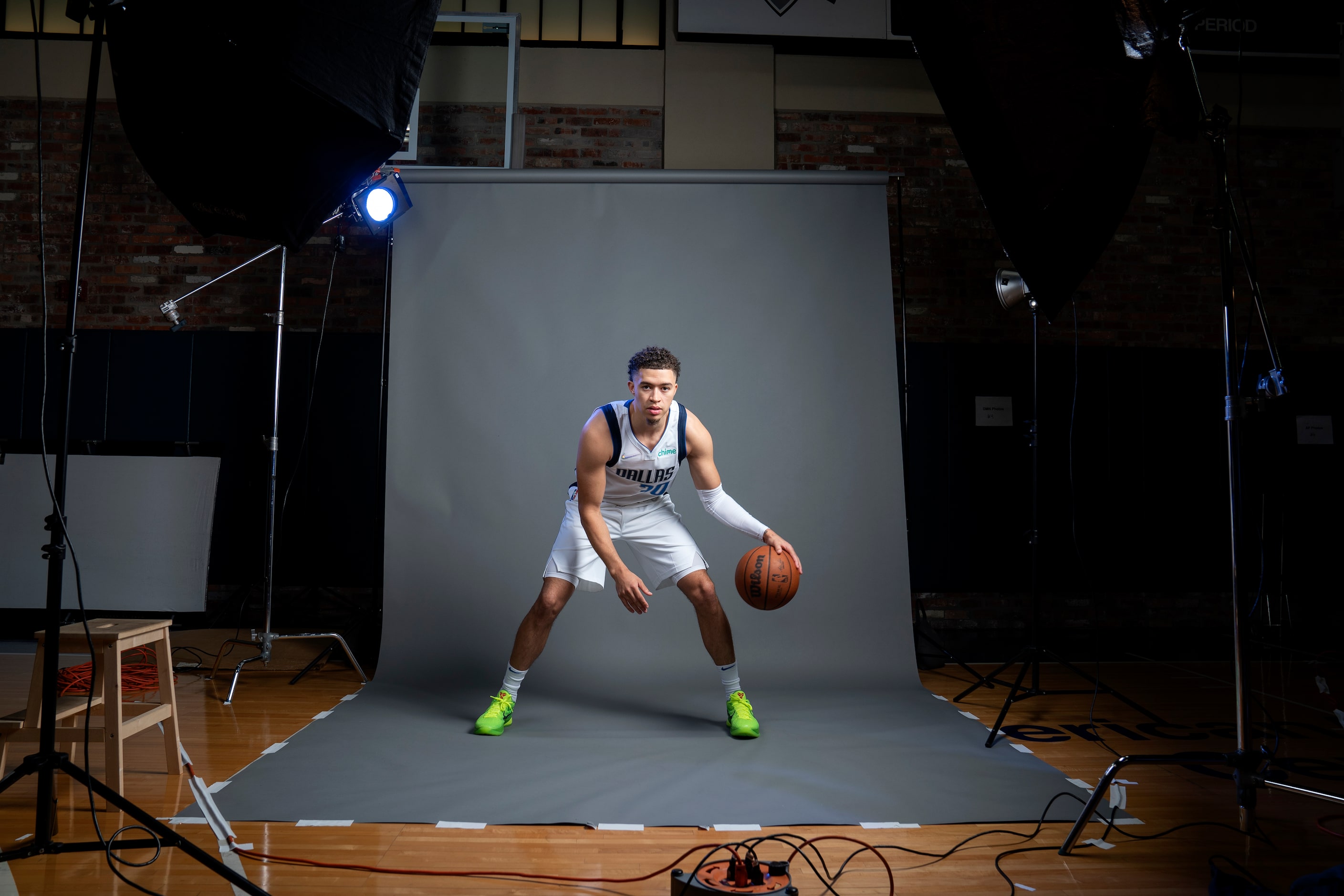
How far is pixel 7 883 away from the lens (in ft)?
6.57

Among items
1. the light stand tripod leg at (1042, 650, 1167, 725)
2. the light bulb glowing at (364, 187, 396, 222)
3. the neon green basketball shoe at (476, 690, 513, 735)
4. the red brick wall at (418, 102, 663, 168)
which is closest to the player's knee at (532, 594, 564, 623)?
the neon green basketball shoe at (476, 690, 513, 735)

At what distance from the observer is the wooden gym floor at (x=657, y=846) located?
203cm

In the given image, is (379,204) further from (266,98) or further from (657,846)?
(657,846)

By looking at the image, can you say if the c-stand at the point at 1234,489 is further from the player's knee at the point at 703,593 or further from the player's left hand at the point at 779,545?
the player's knee at the point at 703,593

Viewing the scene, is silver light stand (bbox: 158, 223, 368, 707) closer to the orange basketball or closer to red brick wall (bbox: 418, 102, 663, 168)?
red brick wall (bbox: 418, 102, 663, 168)

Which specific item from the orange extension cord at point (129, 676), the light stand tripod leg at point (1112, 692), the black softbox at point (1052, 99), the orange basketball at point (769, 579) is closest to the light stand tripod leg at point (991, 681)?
the light stand tripod leg at point (1112, 692)

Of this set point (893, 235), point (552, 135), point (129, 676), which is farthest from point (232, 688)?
point (893, 235)

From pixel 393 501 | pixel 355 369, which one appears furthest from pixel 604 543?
pixel 355 369

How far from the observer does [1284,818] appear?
8.18 feet

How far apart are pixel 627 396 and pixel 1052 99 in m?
2.94

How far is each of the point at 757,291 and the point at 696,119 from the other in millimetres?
1746

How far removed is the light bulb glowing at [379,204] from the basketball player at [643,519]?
6.28 ft

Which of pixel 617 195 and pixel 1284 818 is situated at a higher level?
pixel 617 195

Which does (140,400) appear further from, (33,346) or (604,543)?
(604,543)
